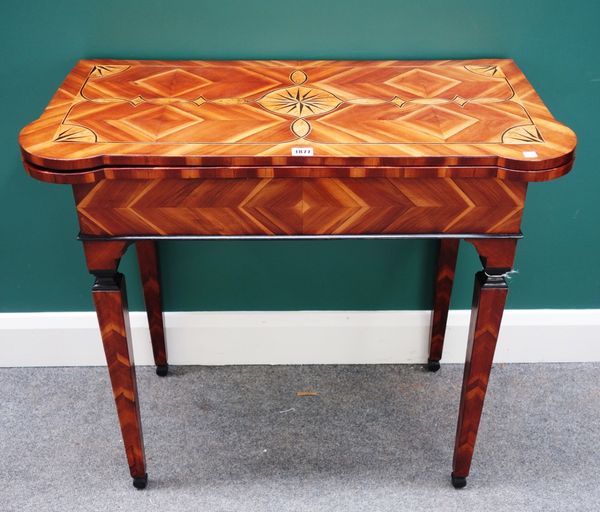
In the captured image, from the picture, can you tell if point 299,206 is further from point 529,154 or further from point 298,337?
point 298,337

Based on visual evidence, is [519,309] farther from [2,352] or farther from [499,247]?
[2,352]

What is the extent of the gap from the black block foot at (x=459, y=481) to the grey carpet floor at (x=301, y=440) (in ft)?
0.04

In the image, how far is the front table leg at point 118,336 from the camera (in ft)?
4.27

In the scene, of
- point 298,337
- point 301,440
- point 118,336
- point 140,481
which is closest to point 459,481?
point 301,440

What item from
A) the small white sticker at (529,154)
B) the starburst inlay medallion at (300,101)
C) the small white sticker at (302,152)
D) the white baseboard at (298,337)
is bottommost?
the white baseboard at (298,337)

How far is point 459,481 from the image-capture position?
1.62 m

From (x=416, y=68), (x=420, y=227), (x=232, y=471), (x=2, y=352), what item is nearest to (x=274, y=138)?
(x=420, y=227)

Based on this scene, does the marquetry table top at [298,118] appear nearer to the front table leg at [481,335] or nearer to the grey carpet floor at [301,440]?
the front table leg at [481,335]

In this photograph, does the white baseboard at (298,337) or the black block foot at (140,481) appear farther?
the white baseboard at (298,337)

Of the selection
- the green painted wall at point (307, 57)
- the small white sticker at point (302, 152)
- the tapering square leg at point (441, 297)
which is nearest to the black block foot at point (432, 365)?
the tapering square leg at point (441, 297)

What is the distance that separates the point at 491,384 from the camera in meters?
1.91

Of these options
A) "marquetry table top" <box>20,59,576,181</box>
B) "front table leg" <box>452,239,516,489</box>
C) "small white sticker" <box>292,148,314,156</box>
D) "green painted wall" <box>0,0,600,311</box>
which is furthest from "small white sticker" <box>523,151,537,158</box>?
"green painted wall" <box>0,0,600,311</box>

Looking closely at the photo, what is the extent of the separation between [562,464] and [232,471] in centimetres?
72

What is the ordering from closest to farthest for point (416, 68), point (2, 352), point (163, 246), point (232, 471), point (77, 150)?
point (77, 150)
point (416, 68)
point (232, 471)
point (163, 246)
point (2, 352)
